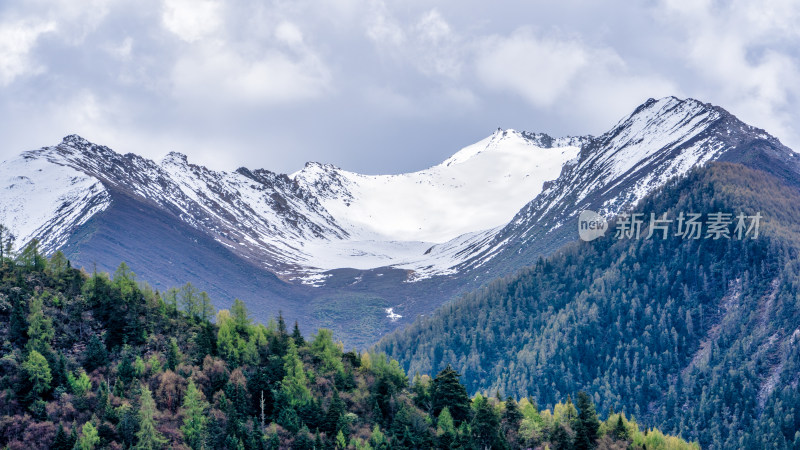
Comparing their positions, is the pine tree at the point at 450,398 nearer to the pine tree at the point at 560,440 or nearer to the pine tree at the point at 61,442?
the pine tree at the point at 560,440

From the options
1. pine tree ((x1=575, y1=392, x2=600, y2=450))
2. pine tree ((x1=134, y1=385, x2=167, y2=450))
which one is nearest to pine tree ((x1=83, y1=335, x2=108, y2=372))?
pine tree ((x1=134, y1=385, x2=167, y2=450))

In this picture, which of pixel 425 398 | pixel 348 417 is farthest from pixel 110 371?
pixel 425 398

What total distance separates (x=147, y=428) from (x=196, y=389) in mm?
14621

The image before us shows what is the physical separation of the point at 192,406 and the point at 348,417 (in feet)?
87.7

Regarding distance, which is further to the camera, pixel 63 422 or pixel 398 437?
pixel 398 437

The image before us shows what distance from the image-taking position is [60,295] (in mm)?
168250

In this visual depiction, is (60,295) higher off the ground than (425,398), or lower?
higher

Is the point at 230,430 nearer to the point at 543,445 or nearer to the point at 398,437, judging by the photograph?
the point at 398,437

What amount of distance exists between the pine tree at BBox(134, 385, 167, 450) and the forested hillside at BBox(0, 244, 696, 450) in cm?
21

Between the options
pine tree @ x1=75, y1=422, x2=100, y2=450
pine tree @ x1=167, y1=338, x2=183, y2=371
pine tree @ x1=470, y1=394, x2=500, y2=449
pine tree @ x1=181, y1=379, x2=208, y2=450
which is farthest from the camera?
pine tree @ x1=470, y1=394, x2=500, y2=449

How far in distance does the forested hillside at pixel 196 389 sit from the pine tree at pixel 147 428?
207mm

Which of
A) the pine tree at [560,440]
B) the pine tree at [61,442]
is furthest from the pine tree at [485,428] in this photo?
the pine tree at [61,442]

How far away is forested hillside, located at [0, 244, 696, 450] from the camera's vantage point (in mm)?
145375

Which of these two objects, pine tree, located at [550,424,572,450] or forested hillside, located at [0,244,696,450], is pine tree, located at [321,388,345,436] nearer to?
forested hillside, located at [0,244,696,450]
